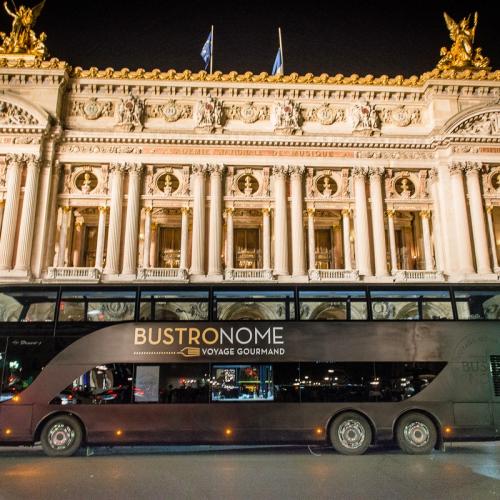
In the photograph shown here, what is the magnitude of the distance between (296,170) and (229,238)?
6.01 meters

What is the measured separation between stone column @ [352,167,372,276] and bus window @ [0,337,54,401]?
67.0ft

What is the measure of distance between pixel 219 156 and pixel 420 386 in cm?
2123

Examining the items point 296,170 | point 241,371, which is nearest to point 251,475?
point 241,371

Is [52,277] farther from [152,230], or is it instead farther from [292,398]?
[292,398]

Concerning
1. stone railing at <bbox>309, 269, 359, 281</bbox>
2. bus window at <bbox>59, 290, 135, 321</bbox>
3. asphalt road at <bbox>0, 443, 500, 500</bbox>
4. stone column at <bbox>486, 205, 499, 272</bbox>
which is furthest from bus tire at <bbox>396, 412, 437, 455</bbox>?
stone column at <bbox>486, 205, 499, 272</bbox>

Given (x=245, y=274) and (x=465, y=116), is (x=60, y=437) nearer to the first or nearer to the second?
(x=245, y=274)

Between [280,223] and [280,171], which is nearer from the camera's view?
[280,223]

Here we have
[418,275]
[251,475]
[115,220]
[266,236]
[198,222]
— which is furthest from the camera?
[266,236]

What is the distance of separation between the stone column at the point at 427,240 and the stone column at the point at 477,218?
101 inches

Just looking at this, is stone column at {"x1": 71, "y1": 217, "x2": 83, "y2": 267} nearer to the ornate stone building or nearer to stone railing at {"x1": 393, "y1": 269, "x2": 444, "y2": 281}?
the ornate stone building

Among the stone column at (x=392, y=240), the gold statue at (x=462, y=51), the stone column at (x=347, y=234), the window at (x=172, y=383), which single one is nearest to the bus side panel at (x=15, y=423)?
the window at (x=172, y=383)

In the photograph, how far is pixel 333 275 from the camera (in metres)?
28.8

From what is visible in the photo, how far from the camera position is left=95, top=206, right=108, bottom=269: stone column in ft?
95.0

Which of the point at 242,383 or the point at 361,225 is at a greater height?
the point at 361,225
